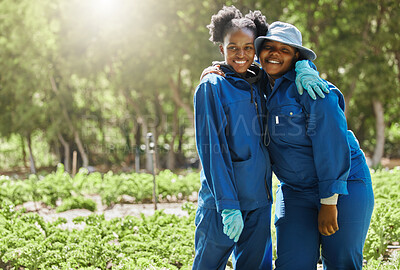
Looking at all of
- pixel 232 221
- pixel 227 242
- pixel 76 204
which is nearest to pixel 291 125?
pixel 232 221

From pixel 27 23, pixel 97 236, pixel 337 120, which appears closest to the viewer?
pixel 337 120

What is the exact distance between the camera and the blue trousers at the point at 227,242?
241 centimetres

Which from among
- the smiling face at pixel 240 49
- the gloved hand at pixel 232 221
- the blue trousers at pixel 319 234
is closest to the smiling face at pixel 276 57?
the smiling face at pixel 240 49

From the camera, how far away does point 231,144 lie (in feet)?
7.98

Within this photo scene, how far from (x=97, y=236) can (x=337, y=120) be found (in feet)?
8.77

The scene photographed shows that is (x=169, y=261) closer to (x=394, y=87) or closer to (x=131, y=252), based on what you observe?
(x=131, y=252)

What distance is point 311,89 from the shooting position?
92.6 inches

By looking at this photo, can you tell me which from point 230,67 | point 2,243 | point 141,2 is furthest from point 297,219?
point 141,2

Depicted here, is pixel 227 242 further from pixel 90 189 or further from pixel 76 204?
pixel 90 189

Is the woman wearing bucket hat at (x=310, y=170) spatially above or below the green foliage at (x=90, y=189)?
above

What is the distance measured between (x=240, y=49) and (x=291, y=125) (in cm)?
55

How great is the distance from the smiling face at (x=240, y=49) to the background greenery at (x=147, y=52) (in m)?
9.65

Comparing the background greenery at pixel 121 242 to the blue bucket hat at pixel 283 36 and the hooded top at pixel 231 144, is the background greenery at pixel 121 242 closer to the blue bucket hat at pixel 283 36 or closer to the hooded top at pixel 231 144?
the hooded top at pixel 231 144

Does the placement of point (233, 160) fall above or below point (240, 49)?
below
